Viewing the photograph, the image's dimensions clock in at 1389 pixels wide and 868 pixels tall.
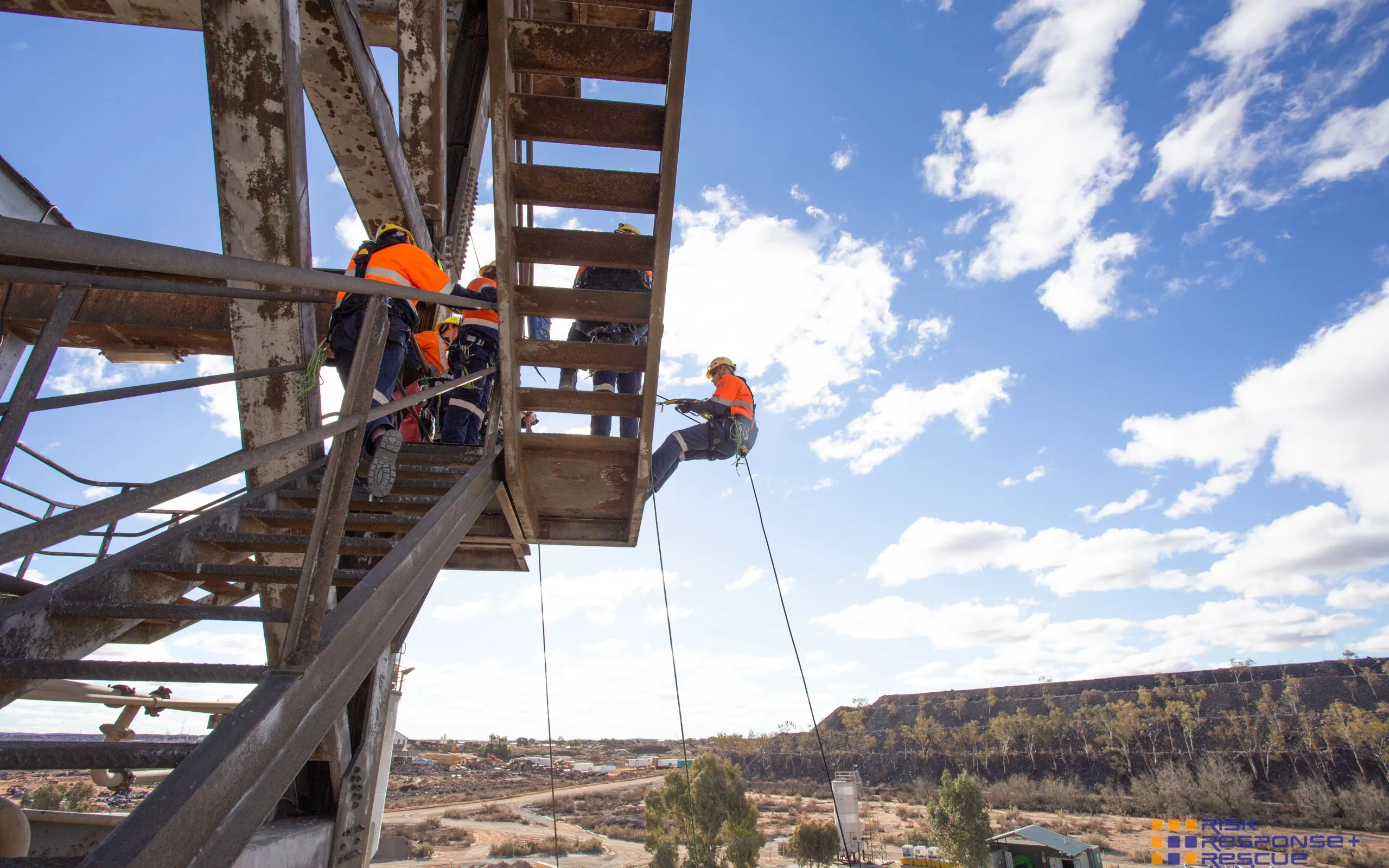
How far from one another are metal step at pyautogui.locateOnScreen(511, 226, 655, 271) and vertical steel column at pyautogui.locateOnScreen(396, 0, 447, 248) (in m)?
2.53

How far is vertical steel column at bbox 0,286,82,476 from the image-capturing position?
1476 mm

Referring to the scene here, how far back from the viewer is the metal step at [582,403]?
15.2ft

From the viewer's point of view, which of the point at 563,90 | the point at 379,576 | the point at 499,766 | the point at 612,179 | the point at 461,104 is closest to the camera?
the point at 379,576

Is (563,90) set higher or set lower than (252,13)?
higher

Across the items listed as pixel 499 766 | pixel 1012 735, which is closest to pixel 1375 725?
pixel 1012 735

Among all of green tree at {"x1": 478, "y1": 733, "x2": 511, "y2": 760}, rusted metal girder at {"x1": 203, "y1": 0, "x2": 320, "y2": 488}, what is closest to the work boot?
rusted metal girder at {"x1": 203, "y1": 0, "x2": 320, "y2": 488}

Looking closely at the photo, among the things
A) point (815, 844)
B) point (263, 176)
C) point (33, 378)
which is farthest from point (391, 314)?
point (815, 844)

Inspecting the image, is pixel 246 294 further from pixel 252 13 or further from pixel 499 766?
pixel 499 766

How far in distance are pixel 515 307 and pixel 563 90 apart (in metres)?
2.88

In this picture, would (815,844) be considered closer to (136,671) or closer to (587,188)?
(587,188)

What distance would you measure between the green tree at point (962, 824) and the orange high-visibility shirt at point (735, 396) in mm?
29627

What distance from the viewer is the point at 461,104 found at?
24.3ft

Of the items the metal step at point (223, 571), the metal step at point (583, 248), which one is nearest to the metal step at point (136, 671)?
the metal step at point (223, 571)

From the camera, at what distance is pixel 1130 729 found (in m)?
49.3
